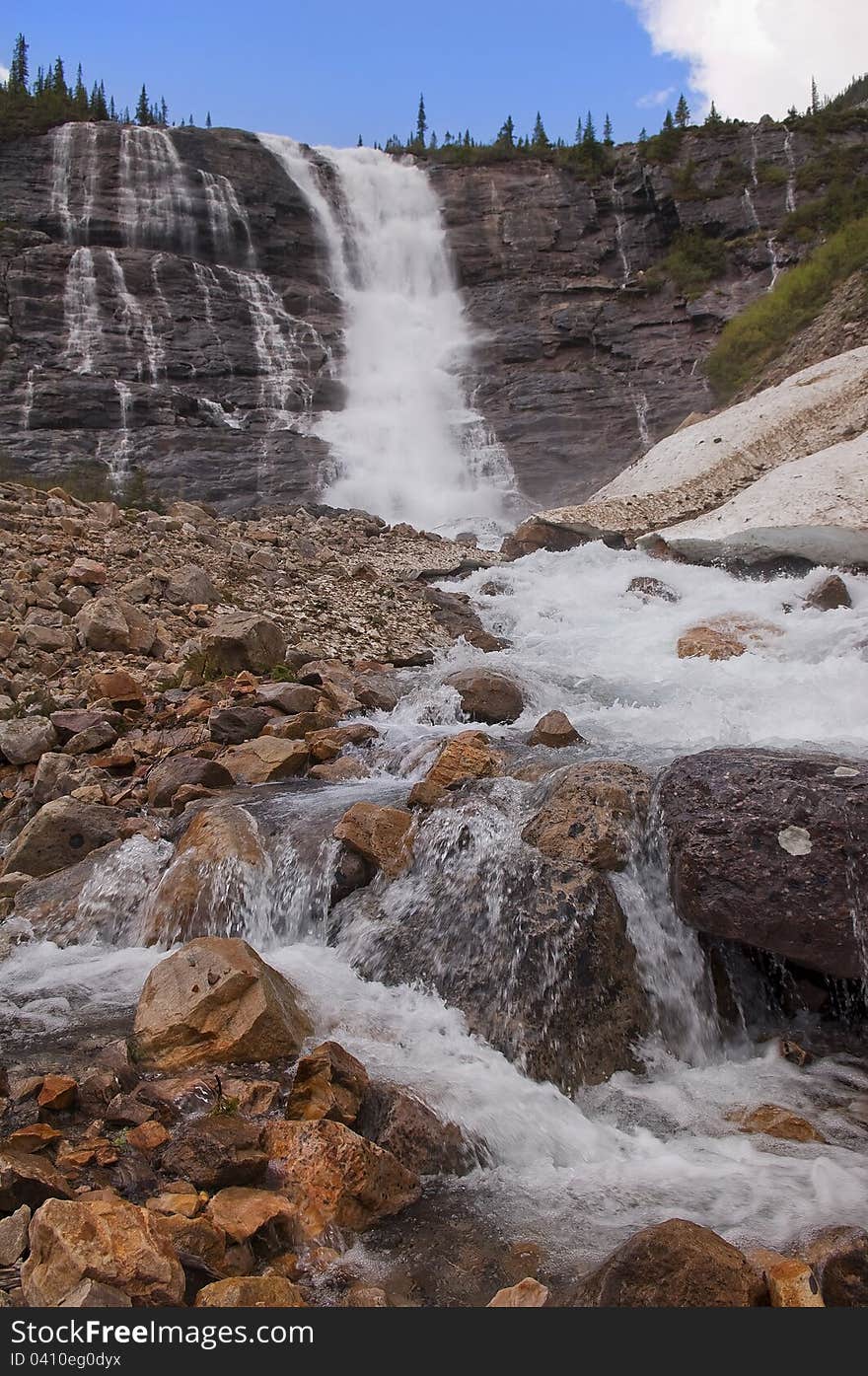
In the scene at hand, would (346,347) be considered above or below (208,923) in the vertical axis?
above

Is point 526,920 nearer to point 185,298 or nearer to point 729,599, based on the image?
point 729,599

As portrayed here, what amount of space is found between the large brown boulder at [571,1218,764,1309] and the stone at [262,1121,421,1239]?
0.87 meters

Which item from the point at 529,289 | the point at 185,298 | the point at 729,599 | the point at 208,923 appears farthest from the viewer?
the point at 529,289

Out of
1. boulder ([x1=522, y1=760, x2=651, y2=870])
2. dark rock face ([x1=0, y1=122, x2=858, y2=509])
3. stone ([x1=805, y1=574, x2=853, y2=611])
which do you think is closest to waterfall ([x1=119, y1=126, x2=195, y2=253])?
dark rock face ([x1=0, y1=122, x2=858, y2=509])

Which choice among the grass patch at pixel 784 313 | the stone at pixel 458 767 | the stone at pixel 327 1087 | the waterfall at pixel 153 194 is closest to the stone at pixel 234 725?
the stone at pixel 458 767

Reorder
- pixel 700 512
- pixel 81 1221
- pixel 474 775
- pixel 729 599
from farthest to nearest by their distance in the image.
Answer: pixel 700 512
pixel 729 599
pixel 474 775
pixel 81 1221

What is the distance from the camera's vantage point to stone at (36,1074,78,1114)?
3393 mm

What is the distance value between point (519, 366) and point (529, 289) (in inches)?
228

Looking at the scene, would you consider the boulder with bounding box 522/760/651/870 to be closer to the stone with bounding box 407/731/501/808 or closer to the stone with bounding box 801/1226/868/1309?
the stone with bounding box 407/731/501/808

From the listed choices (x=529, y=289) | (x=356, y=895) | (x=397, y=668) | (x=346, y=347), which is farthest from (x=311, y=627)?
(x=529, y=289)

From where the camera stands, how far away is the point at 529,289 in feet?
124

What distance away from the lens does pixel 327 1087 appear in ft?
11.4

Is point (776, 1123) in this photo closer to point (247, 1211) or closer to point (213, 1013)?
point (247, 1211)

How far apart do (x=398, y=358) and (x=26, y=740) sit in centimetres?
3072
